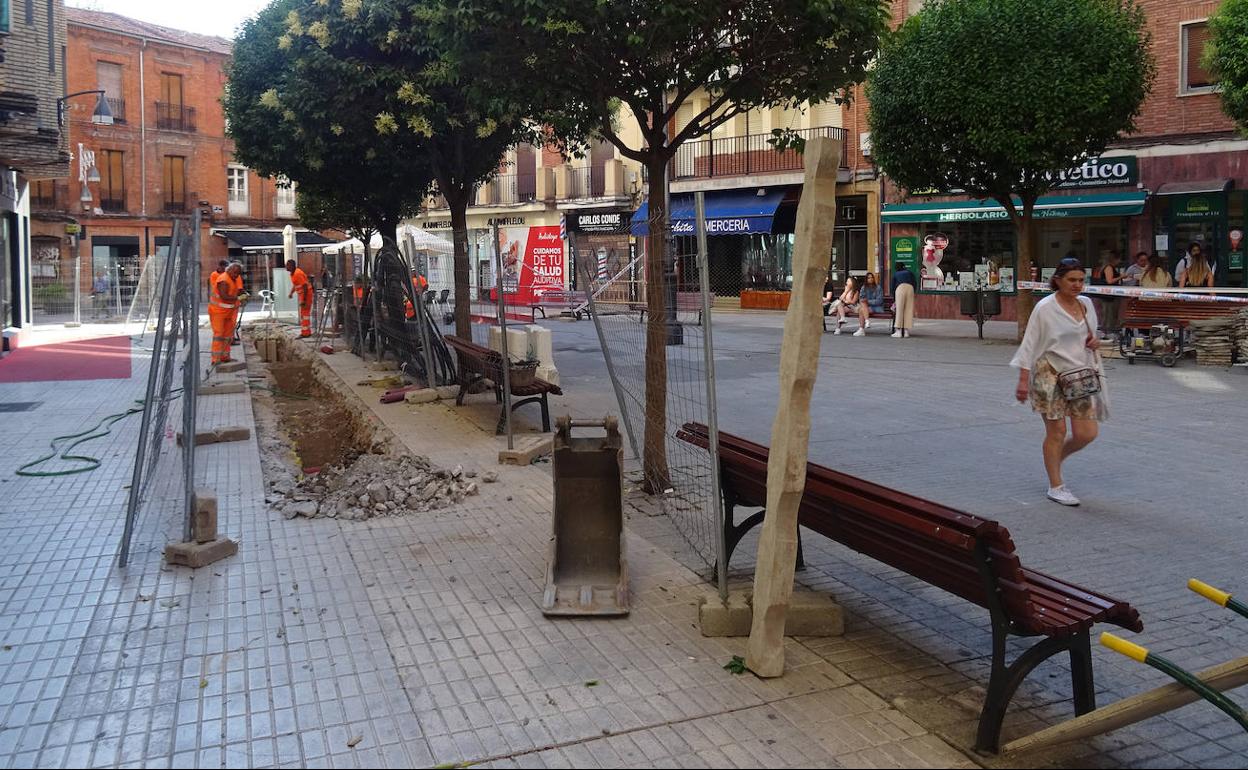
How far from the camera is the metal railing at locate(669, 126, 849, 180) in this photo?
101 ft

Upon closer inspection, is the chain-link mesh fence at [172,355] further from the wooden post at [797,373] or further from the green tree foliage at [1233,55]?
the green tree foliage at [1233,55]

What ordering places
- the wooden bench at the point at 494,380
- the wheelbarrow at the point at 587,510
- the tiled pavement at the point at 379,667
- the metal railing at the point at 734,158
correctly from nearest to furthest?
the tiled pavement at the point at 379,667
the wheelbarrow at the point at 587,510
the wooden bench at the point at 494,380
the metal railing at the point at 734,158

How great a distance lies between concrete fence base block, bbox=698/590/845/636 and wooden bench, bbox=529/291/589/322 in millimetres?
20131

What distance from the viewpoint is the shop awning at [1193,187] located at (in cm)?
2084

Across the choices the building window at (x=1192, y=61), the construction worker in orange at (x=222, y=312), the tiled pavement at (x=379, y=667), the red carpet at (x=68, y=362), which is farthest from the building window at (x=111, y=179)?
Answer: the tiled pavement at (x=379, y=667)

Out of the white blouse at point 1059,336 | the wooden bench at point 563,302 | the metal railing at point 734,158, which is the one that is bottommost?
the white blouse at point 1059,336

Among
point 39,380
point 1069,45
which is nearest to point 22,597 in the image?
point 39,380

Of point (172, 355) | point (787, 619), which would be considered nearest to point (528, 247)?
point (172, 355)

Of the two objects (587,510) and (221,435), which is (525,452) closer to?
(587,510)

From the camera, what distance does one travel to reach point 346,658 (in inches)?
169

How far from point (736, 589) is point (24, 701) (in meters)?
3.03

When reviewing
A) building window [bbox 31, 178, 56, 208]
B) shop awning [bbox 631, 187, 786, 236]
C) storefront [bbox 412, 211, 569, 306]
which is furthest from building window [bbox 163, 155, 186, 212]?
shop awning [bbox 631, 187, 786, 236]

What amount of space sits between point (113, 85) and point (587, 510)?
48168mm

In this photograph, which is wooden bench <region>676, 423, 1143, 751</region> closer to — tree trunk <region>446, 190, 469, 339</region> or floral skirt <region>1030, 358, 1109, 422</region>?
floral skirt <region>1030, 358, 1109, 422</region>
